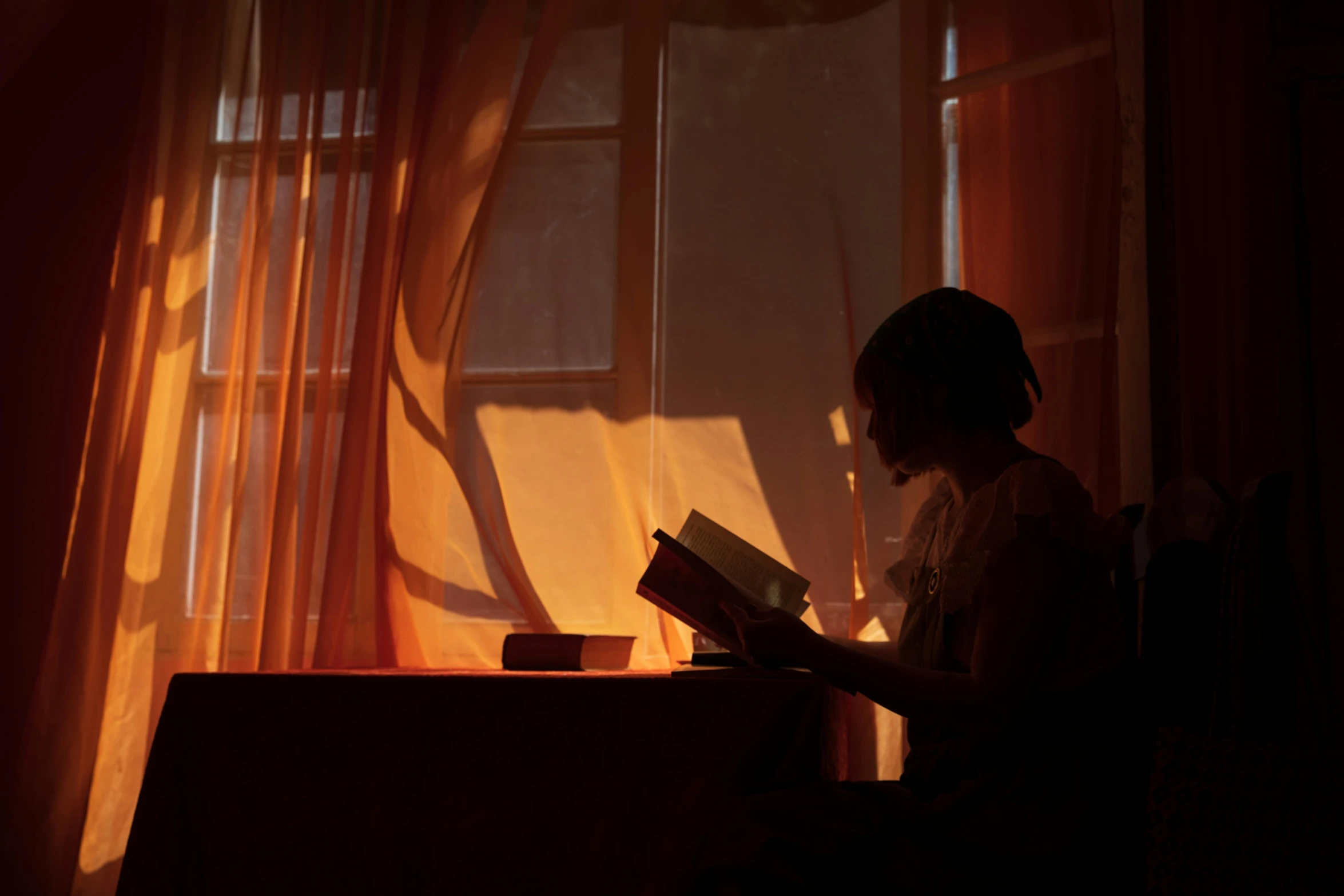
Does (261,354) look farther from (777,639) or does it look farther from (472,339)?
(777,639)

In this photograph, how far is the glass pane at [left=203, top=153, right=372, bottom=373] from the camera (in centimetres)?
251

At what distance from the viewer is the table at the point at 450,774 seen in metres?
1.33

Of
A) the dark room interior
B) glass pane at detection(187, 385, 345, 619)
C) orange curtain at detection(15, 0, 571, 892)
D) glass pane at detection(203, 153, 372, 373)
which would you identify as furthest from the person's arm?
glass pane at detection(203, 153, 372, 373)

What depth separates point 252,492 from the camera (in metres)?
2.48

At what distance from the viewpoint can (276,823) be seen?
4.59 ft

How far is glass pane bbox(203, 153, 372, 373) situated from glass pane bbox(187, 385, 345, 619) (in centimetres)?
12

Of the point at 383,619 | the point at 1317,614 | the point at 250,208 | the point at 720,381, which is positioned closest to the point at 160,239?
the point at 250,208

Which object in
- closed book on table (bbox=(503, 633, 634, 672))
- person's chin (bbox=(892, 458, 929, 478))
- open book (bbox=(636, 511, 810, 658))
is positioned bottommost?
closed book on table (bbox=(503, 633, 634, 672))

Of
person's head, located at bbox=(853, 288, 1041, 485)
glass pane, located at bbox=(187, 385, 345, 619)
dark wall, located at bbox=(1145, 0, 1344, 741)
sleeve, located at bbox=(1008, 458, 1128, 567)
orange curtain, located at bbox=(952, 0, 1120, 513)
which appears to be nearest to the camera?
sleeve, located at bbox=(1008, 458, 1128, 567)

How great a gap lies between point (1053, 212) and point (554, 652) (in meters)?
1.37

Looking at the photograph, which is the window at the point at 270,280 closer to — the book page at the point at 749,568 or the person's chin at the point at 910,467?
the book page at the point at 749,568

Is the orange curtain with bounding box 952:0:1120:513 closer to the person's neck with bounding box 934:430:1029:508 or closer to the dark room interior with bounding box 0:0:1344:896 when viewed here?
the dark room interior with bounding box 0:0:1344:896

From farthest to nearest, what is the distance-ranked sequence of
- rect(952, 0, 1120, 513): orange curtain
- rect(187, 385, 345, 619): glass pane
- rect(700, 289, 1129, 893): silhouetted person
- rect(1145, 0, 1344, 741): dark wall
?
rect(187, 385, 345, 619): glass pane < rect(952, 0, 1120, 513): orange curtain < rect(1145, 0, 1344, 741): dark wall < rect(700, 289, 1129, 893): silhouetted person

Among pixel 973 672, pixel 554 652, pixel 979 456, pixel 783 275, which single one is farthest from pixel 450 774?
pixel 783 275
